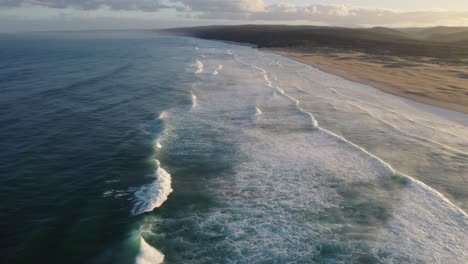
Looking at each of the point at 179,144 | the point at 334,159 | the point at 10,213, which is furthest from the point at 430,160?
the point at 10,213

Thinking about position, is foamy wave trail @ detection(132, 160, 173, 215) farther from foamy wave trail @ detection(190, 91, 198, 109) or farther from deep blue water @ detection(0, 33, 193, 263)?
foamy wave trail @ detection(190, 91, 198, 109)

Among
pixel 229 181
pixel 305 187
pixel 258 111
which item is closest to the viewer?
pixel 305 187

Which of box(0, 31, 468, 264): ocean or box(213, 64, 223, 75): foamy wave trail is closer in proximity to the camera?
box(0, 31, 468, 264): ocean

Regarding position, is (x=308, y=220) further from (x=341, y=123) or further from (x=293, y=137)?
(x=341, y=123)

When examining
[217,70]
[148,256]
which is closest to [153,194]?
[148,256]

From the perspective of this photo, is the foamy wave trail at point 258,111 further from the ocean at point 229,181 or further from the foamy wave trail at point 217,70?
the foamy wave trail at point 217,70

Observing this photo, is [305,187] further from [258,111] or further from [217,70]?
[217,70]

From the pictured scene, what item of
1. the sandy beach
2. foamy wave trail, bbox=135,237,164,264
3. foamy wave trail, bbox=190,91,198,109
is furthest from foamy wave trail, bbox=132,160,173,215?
the sandy beach

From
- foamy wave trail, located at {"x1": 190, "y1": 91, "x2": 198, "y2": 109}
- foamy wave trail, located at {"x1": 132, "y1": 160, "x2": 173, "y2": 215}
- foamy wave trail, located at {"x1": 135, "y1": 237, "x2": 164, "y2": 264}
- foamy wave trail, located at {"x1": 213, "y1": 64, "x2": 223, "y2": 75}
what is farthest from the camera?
foamy wave trail, located at {"x1": 213, "y1": 64, "x2": 223, "y2": 75}
